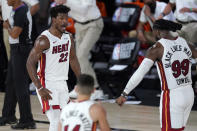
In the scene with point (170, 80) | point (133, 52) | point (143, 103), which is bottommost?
point (143, 103)

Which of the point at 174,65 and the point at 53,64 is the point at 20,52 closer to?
the point at 53,64

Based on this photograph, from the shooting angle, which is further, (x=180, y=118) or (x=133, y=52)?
(x=133, y=52)

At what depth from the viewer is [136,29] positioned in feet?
40.5

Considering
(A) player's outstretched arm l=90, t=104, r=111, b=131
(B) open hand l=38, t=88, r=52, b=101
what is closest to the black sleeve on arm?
(B) open hand l=38, t=88, r=52, b=101

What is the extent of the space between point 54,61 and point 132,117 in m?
2.90

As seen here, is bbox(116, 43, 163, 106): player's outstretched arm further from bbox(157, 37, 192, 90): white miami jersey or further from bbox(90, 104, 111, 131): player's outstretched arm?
bbox(90, 104, 111, 131): player's outstretched arm

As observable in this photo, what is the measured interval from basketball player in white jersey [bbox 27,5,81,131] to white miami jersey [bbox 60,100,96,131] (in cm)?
154

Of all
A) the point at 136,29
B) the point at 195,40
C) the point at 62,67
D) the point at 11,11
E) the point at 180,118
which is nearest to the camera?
the point at 180,118

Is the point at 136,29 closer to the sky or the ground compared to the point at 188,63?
closer to the ground

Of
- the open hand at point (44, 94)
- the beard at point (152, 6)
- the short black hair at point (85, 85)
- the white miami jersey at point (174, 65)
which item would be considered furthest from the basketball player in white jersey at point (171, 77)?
the beard at point (152, 6)

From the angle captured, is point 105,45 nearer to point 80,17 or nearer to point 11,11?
point 80,17

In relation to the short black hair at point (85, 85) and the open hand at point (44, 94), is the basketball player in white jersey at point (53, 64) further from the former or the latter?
the short black hair at point (85, 85)

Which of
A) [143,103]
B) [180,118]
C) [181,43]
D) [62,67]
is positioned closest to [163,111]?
[180,118]

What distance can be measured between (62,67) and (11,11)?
5.68ft
